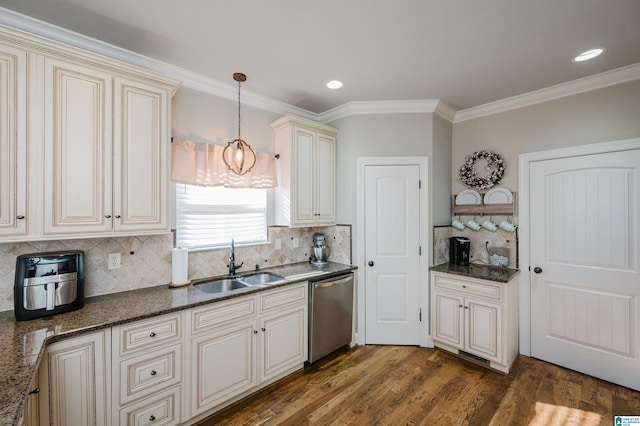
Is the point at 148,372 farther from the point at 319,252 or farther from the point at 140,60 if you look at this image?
the point at 140,60

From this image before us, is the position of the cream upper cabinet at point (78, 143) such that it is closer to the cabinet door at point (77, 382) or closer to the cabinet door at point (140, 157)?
the cabinet door at point (140, 157)

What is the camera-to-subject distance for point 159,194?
2041mm

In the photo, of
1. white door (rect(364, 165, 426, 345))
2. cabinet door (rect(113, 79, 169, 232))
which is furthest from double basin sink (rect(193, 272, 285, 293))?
white door (rect(364, 165, 426, 345))

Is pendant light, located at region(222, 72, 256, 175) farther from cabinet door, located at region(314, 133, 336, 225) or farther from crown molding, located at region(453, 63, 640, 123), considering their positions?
crown molding, located at region(453, 63, 640, 123)

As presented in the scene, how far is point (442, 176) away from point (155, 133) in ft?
9.58

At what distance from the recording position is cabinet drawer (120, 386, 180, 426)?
1.69 meters

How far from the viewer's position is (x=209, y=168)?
2.57m

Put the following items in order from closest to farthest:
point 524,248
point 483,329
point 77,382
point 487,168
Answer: point 77,382 < point 483,329 < point 524,248 < point 487,168

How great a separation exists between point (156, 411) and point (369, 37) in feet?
9.38

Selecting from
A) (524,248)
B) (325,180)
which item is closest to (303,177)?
(325,180)

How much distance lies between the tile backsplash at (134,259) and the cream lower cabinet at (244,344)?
0.62 metres

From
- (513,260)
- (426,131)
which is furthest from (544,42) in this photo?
(513,260)

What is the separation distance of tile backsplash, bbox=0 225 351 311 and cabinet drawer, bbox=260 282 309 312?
59cm

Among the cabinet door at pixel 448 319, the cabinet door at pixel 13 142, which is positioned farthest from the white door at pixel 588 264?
the cabinet door at pixel 13 142
